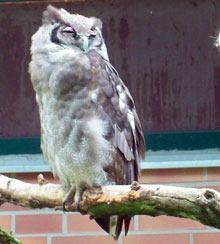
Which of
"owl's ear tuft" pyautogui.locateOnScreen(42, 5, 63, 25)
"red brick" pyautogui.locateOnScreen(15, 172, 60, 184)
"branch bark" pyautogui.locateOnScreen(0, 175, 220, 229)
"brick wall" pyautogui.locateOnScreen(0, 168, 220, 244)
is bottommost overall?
"brick wall" pyautogui.locateOnScreen(0, 168, 220, 244)

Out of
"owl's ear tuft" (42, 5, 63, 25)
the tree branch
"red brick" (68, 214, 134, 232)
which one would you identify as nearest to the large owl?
"owl's ear tuft" (42, 5, 63, 25)

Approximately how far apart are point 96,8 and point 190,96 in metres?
0.68

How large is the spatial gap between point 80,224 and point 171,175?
20.8 inches

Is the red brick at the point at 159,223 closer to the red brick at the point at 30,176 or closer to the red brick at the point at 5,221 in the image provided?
the red brick at the point at 30,176

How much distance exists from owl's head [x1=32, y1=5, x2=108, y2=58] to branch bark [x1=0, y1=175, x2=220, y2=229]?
64 cm

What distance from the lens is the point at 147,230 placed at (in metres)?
4.99

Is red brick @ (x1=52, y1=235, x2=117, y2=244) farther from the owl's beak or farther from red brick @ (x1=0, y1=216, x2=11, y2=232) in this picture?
the owl's beak

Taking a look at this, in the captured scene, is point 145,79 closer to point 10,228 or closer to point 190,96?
point 190,96

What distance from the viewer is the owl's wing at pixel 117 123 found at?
3.89 metres

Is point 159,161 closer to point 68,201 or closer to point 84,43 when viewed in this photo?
Result: point 84,43

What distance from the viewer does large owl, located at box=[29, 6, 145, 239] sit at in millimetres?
3830

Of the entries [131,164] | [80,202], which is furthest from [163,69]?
[80,202]

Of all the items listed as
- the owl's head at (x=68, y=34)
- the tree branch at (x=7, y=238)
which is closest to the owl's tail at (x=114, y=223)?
the tree branch at (x=7, y=238)

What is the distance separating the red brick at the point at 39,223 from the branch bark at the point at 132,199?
4.23ft
